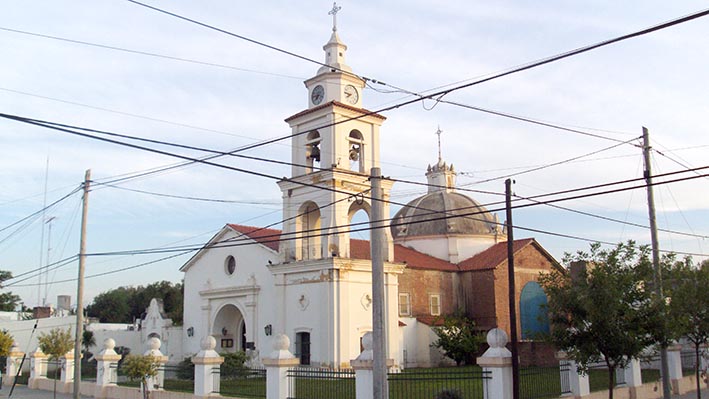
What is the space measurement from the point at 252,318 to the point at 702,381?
71.0 feet

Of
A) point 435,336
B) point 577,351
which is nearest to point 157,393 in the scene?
point 577,351

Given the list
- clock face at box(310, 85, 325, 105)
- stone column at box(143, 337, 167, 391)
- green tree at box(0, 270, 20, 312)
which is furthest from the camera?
green tree at box(0, 270, 20, 312)

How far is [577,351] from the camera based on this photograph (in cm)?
1742

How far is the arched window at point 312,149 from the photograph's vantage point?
34.9m

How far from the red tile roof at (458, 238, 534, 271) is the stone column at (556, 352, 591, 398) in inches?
774

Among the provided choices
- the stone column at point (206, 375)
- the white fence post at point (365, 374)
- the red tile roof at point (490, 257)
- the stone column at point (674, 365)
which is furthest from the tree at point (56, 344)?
the stone column at point (674, 365)

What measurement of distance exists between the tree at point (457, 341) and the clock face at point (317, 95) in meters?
14.1

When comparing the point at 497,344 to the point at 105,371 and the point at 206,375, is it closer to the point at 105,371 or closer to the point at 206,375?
the point at 206,375

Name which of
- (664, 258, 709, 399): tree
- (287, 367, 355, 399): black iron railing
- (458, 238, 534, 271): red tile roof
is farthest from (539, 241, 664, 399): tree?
(458, 238, 534, 271): red tile roof

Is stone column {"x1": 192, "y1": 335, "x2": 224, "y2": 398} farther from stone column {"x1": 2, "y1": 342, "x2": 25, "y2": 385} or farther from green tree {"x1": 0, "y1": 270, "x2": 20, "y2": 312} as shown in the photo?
green tree {"x1": 0, "y1": 270, "x2": 20, "y2": 312}

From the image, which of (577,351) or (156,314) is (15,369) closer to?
(156,314)

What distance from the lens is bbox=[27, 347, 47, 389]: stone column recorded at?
3297 centimetres

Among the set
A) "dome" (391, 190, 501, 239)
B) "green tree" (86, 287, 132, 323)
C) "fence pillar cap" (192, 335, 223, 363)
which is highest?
"dome" (391, 190, 501, 239)

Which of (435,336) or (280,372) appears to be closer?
(280,372)
